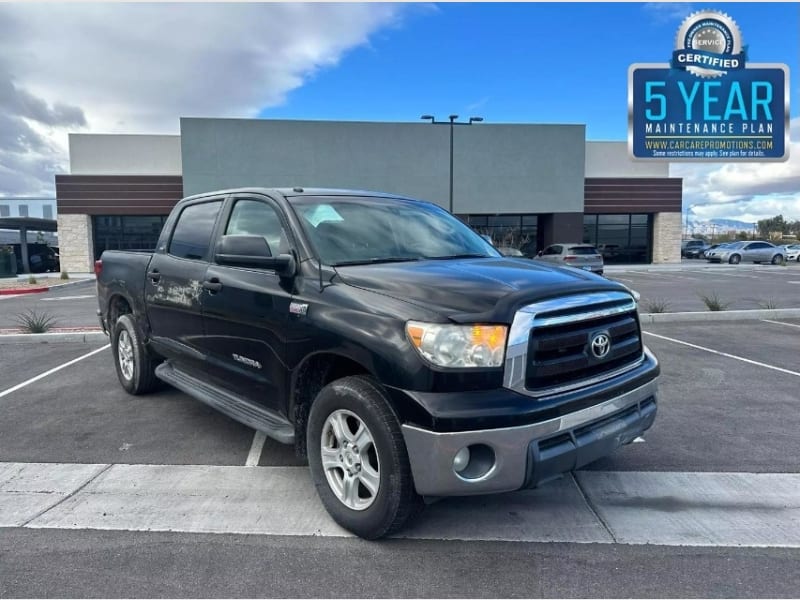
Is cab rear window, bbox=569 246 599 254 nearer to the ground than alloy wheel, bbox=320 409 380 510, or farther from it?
farther from it

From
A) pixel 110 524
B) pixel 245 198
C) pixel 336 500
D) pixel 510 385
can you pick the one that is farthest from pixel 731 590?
pixel 245 198

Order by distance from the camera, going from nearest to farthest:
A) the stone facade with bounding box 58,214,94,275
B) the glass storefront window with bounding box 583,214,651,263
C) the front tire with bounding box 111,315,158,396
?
the front tire with bounding box 111,315,158,396, the stone facade with bounding box 58,214,94,275, the glass storefront window with bounding box 583,214,651,263

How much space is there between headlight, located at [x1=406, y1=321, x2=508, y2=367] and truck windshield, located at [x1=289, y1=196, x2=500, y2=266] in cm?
99

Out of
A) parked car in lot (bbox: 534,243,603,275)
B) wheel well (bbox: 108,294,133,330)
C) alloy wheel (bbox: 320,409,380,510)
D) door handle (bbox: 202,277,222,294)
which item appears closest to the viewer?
alloy wheel (bbox: 320,409,380,510)

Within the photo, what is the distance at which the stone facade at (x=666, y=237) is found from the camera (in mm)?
35250

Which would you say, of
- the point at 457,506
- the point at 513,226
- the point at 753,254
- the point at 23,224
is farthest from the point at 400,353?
the point at 753,254

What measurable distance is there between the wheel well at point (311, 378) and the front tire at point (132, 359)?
269 centimetres

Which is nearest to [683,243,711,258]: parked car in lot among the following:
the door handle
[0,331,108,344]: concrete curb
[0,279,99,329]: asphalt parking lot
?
[0,279,99,329]: asphalt parking lot

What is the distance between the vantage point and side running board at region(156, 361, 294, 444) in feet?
11.7

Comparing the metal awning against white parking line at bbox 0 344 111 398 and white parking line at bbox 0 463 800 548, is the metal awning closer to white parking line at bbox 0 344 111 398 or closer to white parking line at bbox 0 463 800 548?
white parking line at bbox 0 344 111 398

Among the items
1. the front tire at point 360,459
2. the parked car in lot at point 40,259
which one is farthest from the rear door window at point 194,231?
the parked car in lot at point 40,259

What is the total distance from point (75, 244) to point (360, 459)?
3406 cm

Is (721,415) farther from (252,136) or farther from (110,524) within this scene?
(252,136)
